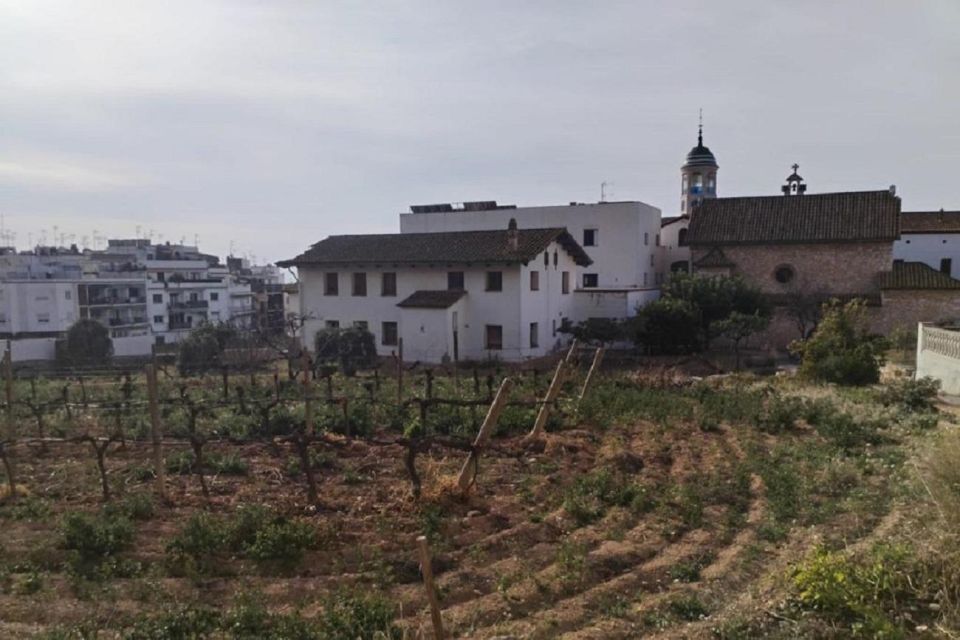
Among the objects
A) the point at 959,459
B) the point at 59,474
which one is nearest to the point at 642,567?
the point at 959,459

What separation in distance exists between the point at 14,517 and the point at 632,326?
2285cm

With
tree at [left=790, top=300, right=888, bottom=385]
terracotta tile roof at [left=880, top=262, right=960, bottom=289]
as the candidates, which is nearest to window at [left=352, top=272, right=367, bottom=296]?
tree at [left=790, top=300, right=888, bottom=385]

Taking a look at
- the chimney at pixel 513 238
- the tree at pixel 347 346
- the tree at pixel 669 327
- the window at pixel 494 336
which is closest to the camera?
the tree at pixel 669 327

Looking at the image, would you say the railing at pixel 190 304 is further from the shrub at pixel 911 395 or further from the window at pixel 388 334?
the shrub at pixel 911 395

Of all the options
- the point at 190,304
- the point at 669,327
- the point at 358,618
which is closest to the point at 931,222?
the point at 669,327

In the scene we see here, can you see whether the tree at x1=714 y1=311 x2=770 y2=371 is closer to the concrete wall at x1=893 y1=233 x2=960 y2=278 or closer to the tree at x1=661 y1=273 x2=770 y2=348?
the tree at x1=661 y1=273 x2=770 y2=348

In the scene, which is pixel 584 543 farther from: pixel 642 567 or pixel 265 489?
pixel 265 489

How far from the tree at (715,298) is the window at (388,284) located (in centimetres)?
1141

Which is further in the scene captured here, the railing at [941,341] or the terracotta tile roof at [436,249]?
the terracotta tile roof at [436,249]

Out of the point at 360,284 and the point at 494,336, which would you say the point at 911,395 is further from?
the point at 360,284

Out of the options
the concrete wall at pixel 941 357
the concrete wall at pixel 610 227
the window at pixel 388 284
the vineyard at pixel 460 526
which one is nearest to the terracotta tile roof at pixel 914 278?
the concrete wall at pixel 610 227

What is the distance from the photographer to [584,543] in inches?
265

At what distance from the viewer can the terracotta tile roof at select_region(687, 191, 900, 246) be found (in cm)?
3275

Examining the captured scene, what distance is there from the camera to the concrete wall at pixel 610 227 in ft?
117
